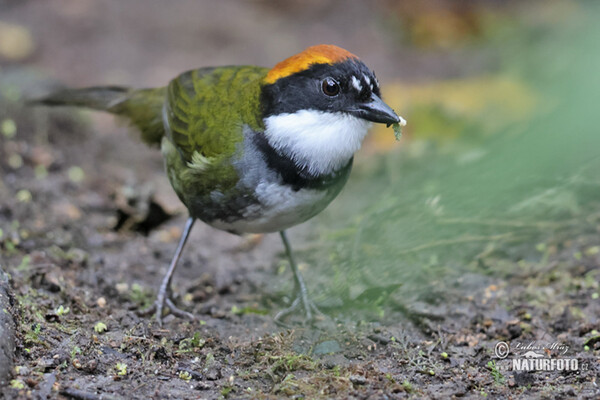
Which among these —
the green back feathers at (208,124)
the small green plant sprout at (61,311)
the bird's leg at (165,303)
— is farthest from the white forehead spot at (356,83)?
the small green plant sprout at (61,311)

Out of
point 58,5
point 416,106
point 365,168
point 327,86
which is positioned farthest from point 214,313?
point 58,5

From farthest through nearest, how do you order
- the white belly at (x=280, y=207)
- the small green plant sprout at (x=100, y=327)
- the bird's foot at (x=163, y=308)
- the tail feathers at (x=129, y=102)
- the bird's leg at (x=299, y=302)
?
1. the tail feathers at (x=129, y=102)
2. the bird's leg at (x=299, y=302)
3. the bird's foot at (x=163, y=308)
4. the white belly at (x=280, y=207)
5. the small green plant sprout at (x=100, y=327)

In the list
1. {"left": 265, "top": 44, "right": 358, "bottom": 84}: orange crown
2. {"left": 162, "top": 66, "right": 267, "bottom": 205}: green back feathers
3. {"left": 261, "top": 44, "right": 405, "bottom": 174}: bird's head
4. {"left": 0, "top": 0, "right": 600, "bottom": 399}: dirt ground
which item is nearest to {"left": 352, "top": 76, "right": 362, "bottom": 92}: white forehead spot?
{"left": 261, "top": 44, "right": 405, "bottom": 174}: bird's head

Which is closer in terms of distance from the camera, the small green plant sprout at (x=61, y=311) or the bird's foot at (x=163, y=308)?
the small green plant sprout at (x=61, y=311)

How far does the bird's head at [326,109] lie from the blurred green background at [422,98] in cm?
57

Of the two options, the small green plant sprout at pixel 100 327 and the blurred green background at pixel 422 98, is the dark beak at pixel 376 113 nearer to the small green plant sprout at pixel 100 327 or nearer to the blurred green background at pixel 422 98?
the blurred green background at pixel 422 98

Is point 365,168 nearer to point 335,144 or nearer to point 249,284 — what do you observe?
point 249,284

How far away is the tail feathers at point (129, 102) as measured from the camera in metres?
4.61

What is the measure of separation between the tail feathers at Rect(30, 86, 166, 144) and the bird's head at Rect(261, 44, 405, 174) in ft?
4.33

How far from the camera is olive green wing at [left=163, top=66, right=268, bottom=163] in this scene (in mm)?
3768

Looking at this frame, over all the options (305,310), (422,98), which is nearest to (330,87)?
(305,310)

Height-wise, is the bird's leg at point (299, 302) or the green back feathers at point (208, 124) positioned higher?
the green back feathers at point (208, 124)

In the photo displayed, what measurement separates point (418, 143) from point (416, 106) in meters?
0.60

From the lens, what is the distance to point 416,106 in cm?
698
